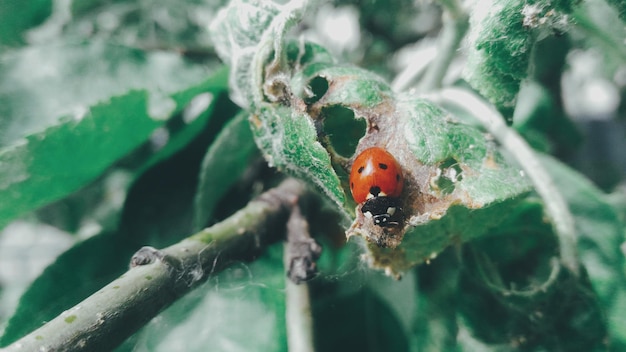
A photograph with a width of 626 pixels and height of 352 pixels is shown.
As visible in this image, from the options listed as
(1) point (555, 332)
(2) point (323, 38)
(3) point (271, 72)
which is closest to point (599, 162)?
(2) point (323, 38)

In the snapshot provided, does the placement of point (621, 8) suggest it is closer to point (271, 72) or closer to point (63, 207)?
point (271, 72)

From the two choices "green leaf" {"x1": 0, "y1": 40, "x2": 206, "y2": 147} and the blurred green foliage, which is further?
"green leaf" {"x1": 0, "y1": 40, "x2": 206, "y2": 147}

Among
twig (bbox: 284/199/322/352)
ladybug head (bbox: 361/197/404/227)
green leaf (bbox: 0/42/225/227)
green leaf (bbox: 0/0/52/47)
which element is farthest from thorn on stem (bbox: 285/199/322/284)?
green leaf (bbox: 0/0/52/47)

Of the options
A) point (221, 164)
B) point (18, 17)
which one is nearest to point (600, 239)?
point (221, 164)

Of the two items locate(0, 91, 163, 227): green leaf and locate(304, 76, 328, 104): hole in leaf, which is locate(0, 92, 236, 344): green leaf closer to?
locate(0, 91, 163, 227): green leaf

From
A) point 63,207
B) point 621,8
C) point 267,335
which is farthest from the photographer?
point 63,207

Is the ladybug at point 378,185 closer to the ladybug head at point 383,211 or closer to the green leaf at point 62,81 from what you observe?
the ladybug head at point 383,211
